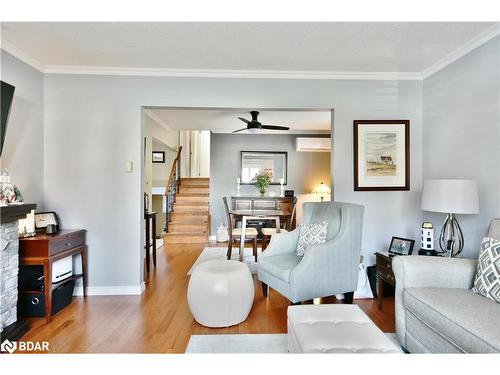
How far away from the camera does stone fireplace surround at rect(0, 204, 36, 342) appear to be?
6.70 ft

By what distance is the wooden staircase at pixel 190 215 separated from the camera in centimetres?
582

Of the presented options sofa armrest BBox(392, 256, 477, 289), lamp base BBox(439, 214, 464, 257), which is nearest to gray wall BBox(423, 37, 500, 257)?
lamp base BBox(439, 214, 464, 257)

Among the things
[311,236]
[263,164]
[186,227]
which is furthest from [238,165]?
[311,236]

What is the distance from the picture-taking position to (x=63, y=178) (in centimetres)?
297

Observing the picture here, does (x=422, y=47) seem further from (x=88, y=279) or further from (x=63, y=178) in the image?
(x=88, y=279)

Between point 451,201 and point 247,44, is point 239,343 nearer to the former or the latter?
point 451,201

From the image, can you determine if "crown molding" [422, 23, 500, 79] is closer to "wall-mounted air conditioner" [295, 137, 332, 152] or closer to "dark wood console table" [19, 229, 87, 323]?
"wall-mounted air conditioner" [295, 137, 332, 152]

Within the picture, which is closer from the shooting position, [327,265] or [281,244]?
→ [327,265]

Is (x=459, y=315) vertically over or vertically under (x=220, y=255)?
over

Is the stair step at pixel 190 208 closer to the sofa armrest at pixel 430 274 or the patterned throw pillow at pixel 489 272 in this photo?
the sofa armrest at pixel 430 274

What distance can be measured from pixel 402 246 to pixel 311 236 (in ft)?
2.87

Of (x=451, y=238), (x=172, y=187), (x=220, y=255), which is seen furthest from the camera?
(x=172, y=187)

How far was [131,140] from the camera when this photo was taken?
3.00 meters
